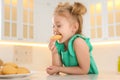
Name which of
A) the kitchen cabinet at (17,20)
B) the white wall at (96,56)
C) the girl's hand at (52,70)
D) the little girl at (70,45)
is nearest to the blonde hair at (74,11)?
the little girl at (70,45)

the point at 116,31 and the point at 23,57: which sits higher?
the point at 116,31

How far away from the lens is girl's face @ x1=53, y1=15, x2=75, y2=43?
1.26 m

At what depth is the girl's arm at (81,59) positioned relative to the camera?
1.09 meters

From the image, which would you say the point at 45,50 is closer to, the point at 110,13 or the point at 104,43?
the point at 104,43

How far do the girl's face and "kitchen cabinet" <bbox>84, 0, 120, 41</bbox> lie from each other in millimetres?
1604

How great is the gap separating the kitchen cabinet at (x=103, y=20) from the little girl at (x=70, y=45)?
155cm

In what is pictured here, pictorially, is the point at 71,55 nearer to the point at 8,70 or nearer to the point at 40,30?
the point at 8,70

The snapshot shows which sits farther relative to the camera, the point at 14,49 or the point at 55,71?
the point at 14,49

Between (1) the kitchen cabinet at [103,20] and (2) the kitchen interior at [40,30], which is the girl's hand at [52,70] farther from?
(1) the kitchen cabinet at [103,20]

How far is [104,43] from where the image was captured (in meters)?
3.12

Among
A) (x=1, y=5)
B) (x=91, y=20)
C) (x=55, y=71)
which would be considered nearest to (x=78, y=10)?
(x=55, y=71)

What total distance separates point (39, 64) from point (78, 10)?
2126 mm

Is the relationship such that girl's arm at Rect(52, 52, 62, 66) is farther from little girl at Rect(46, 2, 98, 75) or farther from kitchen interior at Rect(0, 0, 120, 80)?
kitchen interior at Rect(0, 0, 120, 80)

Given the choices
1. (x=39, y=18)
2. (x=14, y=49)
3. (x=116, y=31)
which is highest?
(x=39, y=18)
